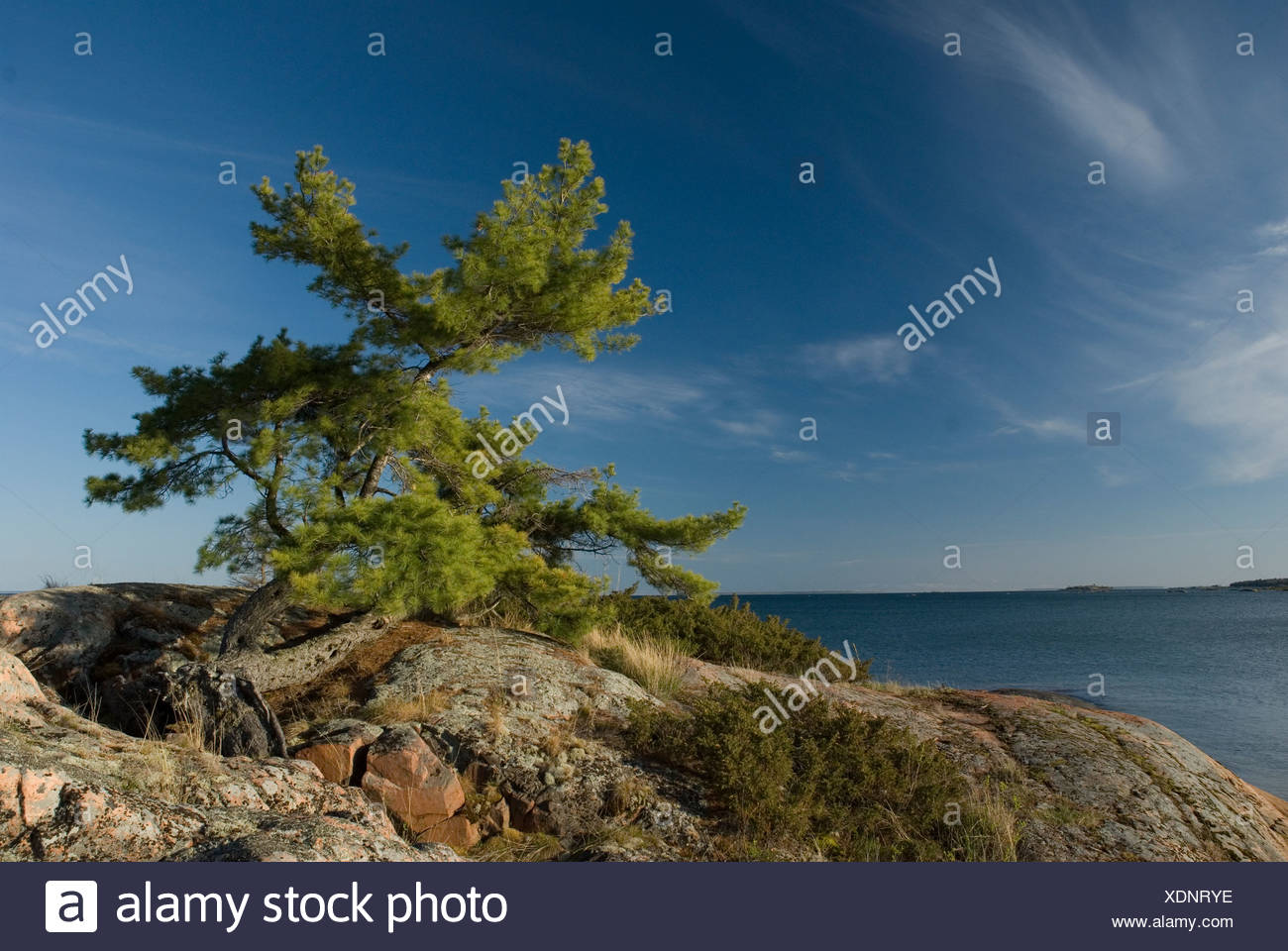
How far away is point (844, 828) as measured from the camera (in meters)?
7.09

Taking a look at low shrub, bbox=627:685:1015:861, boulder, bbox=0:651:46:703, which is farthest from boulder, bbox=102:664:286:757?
low shrub, bbox=627:685:1015:861

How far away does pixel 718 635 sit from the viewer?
1480 centimetres

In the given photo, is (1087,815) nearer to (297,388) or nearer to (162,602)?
(297,388)

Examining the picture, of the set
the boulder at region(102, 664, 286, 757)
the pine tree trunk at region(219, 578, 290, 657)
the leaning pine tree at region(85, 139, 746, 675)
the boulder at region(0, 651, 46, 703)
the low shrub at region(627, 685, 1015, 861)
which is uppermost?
the leaning pine tree at region(85, 139, 746, 675)

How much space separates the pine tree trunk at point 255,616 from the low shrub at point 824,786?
5516mm

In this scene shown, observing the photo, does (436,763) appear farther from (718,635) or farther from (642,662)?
(718,635)

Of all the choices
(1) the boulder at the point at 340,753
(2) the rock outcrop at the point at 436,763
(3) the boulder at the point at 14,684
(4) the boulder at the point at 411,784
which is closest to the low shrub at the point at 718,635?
(2) the rock outcrop at the point at 436,763

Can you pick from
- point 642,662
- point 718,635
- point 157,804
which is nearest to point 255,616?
point 642,662

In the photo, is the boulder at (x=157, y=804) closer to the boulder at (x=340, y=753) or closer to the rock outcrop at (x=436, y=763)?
the rock outcrop at (x=436, y=763)

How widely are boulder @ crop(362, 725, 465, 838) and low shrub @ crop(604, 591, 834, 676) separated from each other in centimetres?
745

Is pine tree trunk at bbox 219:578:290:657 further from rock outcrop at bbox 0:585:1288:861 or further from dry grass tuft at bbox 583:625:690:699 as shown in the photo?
Result: dry grass tuft at bbox 583:625:690:699

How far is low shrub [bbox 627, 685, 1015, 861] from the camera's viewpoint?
22.3ft

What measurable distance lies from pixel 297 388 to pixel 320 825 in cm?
775

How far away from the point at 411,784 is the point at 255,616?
5.42m
